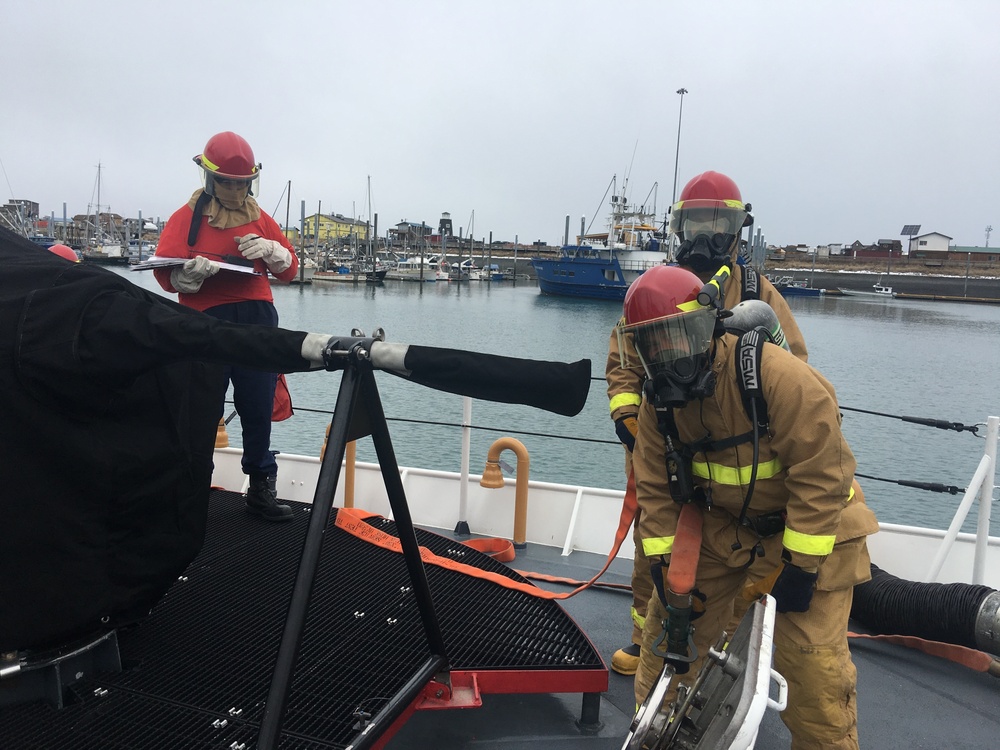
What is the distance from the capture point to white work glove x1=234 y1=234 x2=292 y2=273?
3666 mm

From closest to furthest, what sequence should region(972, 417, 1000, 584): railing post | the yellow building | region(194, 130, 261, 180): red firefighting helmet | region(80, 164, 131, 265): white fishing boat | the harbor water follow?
region(972, 417, 1000, 584): railing post, region(194, 130, 261, 180): red firefighting helmet, the harbor water, region(80, 164, 131, 265): white fishing boat, the yellow building

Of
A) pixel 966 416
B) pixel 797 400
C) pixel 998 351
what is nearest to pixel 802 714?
pixel 797 400

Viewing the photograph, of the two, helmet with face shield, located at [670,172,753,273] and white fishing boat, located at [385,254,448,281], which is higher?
white fishing boat, located at [385,254,448,281]

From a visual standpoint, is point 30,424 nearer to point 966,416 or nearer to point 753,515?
point 753,515

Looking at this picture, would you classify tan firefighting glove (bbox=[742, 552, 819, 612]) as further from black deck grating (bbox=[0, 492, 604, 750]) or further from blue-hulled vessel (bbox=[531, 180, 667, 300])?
blue-hulled vessel (bbox=[531, 180, 667, 300])

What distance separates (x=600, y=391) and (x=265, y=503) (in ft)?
40.8

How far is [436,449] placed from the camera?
11.9 m

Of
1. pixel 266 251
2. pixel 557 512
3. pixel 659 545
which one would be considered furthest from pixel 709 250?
pixel 266 251

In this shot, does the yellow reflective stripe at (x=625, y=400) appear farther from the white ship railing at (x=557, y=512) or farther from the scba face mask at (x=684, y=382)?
the white ship railing at (x=557, y=512)

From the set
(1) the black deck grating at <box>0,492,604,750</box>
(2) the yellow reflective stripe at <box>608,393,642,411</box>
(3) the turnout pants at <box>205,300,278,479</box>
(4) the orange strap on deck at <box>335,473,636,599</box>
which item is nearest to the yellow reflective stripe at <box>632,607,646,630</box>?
(4) the orange strap on deck at <box>335,473,636,599</box>

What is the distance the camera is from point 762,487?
2.45m

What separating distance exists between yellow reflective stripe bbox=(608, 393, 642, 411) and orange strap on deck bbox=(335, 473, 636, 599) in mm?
332

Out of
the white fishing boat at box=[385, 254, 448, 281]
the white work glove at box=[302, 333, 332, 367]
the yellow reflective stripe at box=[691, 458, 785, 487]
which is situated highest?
the white fishing boat at box=[385, 254, 448, 281]

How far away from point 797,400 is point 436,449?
32.6 feet
